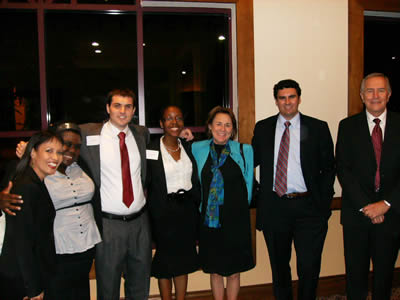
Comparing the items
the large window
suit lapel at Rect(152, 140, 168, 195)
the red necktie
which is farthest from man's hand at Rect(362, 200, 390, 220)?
the red necktie

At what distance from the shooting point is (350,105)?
3.33 metres

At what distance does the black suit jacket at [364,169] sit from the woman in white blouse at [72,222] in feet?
6.16

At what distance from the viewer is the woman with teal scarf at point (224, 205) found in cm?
244

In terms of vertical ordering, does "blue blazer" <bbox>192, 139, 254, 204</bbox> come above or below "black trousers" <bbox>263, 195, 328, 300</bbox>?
above

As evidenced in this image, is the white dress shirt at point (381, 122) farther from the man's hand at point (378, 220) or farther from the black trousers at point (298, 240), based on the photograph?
the black trousers at point (298, 240)

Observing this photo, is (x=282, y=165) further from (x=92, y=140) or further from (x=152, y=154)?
(x=92, y=140)

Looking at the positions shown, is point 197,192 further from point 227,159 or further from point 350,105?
point 350,105

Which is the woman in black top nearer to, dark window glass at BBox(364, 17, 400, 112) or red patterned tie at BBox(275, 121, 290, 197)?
red patterned tie at BBox(275, 121, 290, 197)

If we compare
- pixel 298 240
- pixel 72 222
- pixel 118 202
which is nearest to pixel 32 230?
pixel 72 222

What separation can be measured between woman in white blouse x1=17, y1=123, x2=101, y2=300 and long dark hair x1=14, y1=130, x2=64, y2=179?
194mm

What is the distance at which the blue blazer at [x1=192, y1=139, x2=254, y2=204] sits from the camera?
2510 millimetres

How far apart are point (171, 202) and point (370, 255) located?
1611mm

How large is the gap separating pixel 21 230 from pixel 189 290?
6.63 feet

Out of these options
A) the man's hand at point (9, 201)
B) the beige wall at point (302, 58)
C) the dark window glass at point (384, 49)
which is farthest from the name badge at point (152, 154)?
the dark window glass at point (384, 49)
